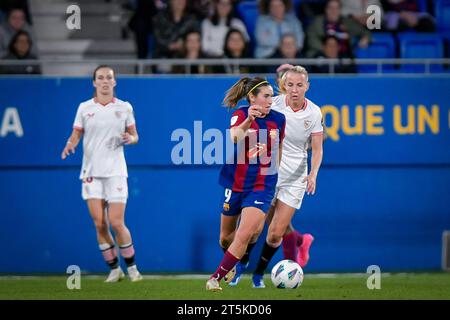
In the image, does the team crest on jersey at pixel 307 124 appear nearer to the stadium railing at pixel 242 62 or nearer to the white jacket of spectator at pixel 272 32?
the stadium railing at pixel 242 62

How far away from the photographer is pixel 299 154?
42.5ft

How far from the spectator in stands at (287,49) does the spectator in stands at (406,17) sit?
208 cm

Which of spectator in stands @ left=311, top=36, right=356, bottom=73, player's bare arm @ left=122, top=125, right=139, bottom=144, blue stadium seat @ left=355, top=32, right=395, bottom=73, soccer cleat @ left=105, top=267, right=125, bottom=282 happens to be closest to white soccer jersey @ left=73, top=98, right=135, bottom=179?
player's bare arm @ left=122, top=125, right=139, bottom=144

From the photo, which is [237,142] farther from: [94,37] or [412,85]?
[94,37]

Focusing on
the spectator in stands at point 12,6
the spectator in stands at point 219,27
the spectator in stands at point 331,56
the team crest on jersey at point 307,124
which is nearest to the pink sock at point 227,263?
the team crest on jersey at point 307,124

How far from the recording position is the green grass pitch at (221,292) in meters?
11.7

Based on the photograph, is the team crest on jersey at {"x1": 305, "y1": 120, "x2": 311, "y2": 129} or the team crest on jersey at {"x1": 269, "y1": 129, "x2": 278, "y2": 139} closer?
the team crest on jersey at {"x1": 269, "y1": 129, "x2": 278, "y2": 139}

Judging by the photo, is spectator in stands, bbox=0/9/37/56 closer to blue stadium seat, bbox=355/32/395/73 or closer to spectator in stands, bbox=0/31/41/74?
spectator in stands, bbox=0/31/41/74

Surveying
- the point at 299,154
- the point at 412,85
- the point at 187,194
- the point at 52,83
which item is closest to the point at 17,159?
the point at 52,83

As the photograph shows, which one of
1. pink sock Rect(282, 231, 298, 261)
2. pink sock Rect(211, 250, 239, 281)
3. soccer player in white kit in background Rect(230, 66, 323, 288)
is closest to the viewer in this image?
pink sock Rect(211, 250, 239, 281)

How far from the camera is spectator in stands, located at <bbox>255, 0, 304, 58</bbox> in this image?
53.3ft

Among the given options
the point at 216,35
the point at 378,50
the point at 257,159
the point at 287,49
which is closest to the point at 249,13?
the point at 216,35

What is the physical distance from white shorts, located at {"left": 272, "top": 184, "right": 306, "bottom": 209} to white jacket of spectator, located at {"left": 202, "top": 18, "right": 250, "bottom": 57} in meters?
4.05

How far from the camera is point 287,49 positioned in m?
15.7
